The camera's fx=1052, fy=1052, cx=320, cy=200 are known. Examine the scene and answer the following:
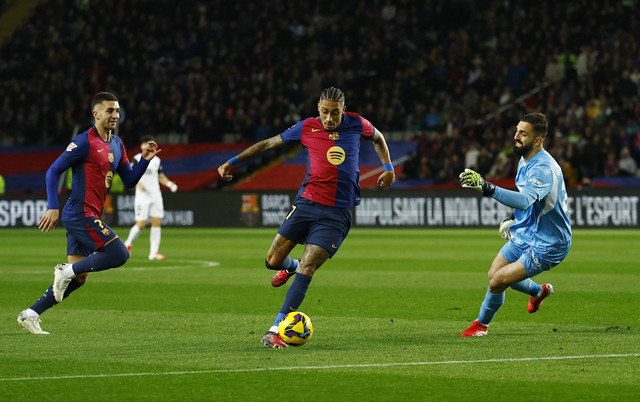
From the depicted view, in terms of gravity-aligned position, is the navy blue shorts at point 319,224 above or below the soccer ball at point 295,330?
above

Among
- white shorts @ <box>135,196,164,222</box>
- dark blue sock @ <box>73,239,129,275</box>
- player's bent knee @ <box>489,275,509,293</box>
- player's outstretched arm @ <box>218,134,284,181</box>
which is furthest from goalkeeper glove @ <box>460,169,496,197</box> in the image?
white shorts @ <box>135,196,164,222</box>

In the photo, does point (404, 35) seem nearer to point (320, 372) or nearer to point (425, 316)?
point (425, 316)

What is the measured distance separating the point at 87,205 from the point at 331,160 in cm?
223

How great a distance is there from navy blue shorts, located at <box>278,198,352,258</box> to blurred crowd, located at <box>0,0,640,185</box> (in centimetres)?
2033

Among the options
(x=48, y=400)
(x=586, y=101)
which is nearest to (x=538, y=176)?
(x=48, y=400)

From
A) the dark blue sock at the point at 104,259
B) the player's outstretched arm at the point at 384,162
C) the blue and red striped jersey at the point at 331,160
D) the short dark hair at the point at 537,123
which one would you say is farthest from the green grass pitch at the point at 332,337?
the short dark hair at the point at 537,123

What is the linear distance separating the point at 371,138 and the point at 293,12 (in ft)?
97.5

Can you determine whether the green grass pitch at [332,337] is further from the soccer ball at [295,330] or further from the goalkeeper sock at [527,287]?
the goalkeeper sock at [527,287]

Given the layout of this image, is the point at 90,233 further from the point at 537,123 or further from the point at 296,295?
the point at 537,123

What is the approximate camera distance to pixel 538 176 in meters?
8.77

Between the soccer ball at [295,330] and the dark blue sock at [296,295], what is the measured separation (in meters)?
0.22

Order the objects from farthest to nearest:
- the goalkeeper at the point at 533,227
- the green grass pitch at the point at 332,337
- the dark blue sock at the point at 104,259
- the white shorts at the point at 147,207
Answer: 1. the white shorts at the point at 147,207
2. the dark blue sock at the point at 104,259
3. the goalkeeper at the point at 533,227
4. the green grass pitch at the point at 332,337

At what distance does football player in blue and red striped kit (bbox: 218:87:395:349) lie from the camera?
8.98 meters

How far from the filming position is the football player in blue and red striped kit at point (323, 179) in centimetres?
898
